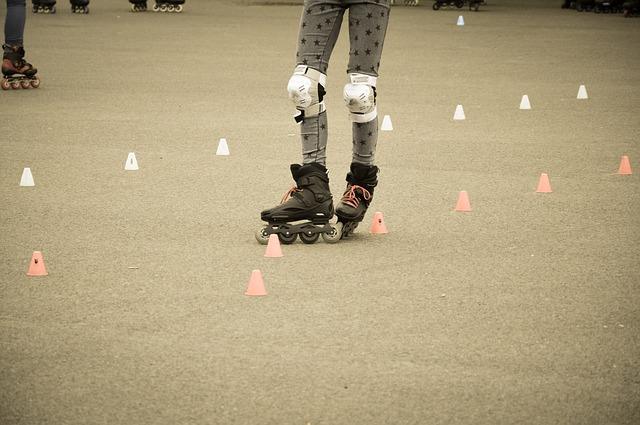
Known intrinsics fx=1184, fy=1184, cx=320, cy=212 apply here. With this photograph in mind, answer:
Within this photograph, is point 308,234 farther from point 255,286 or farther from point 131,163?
point 131,163

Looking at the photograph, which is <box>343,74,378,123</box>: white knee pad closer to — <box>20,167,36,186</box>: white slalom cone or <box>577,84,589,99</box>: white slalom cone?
<box>20,167,36,186</box>: white slalom cone

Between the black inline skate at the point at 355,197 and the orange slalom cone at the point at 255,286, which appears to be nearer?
the orange slalom cone at the point at 255,286

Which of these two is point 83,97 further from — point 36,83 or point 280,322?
point 280,322

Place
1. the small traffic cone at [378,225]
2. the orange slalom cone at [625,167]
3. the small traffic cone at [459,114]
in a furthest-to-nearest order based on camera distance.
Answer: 1. the small traffic cone at [459,114]
2. the orange slalom cone at [625,167]
3. the small traffic cone at [378,225]

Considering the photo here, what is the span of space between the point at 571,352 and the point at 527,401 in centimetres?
55

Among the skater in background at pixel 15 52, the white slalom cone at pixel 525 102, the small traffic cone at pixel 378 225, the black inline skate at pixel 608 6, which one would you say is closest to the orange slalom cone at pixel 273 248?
the small traffic cone at pixel 378 225

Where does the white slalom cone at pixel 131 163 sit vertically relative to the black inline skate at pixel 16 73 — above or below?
above

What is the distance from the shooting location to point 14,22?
12.1 metres

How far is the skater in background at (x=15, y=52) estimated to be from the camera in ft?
39.7

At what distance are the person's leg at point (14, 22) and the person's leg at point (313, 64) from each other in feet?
22.5

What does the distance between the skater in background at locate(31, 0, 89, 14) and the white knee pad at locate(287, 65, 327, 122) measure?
62.6 feet

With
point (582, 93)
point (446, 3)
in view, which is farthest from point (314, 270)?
point (446, 3)

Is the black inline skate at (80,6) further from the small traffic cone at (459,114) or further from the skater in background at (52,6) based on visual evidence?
the small traffic cone at (459,114)

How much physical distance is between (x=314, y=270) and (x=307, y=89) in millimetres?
1011
